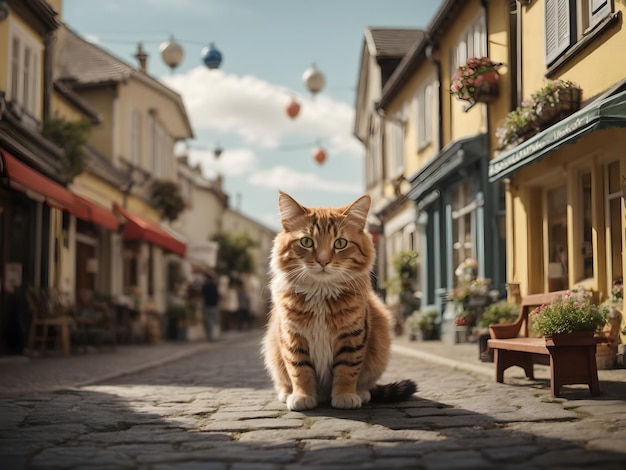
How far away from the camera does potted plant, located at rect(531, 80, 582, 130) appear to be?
32.6 ft

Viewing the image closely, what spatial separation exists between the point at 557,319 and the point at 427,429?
185cm

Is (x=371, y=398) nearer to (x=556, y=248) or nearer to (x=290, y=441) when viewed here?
(x=290, y=441)

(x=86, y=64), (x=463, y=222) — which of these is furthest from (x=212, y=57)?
(x=86, y=64)

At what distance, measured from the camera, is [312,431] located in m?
5.18

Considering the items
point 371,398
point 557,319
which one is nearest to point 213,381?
point 371,398

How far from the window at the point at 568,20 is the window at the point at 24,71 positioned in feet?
28.5

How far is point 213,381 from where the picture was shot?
9500 millimetres

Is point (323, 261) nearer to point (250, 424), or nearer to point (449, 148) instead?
point (250, 424)

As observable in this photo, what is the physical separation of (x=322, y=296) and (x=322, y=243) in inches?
16.0

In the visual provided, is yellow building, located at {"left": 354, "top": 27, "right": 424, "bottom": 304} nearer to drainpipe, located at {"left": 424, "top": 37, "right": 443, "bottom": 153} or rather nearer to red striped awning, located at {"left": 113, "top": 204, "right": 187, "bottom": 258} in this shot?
drainpipe, located at {"left": 424, "top": 37, "right": 443, "bottom": 153}

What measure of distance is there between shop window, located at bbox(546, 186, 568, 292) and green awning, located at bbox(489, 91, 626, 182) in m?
1.11

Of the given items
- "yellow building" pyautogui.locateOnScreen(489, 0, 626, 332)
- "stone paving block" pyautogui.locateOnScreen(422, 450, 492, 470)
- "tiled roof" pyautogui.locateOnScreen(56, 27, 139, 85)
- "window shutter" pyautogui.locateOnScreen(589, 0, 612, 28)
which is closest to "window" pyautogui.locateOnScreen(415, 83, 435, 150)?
"yellow building" pyautogui.locateOnScreen(489, 0, 626, 332)

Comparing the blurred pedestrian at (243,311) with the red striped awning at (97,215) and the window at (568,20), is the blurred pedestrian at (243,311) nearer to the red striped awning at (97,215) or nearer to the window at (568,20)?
the red striped awning at (97,215)

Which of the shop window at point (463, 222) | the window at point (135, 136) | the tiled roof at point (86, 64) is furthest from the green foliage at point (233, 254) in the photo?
the shop window at point (463, 222)
